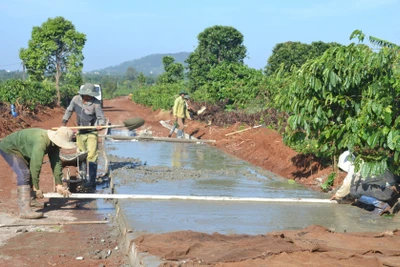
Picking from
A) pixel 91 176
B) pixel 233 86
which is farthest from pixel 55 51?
pixel 91 176

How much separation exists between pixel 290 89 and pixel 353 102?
3.56 ft

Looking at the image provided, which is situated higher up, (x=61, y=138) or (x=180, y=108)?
(x=61, y=138)

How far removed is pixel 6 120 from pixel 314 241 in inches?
812

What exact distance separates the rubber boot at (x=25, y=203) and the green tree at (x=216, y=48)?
33.3 meters

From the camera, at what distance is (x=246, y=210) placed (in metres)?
8.02

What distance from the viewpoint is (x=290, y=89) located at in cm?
945

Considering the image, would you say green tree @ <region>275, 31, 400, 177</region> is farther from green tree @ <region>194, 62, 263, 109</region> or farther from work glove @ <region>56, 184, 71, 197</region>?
green tree @ <region>194, 62, 263, 109</region>

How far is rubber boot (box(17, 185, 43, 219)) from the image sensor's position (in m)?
7.80

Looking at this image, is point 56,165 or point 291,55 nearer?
point 56,165

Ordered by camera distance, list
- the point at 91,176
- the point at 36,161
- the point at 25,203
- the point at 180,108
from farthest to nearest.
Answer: the point at 180,108 < the point at 91,176 < the point at 25,203 < the point at 36,161

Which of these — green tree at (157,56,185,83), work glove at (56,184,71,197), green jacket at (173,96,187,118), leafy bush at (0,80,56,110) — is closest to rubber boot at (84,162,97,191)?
work glove at (56,184,71,197)

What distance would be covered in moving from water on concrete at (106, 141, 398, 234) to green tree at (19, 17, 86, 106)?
30.9m

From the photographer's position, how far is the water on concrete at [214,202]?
23.3 feet

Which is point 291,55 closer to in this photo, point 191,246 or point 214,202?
point 214,202
